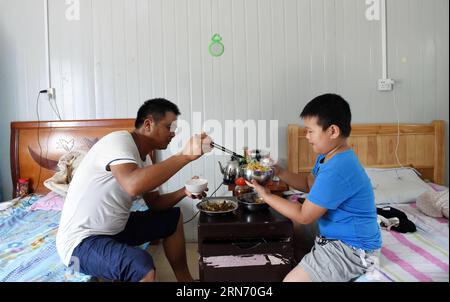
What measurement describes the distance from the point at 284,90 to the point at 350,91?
0.40 m

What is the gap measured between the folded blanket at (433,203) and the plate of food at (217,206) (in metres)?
0.64

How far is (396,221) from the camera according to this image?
3.38 feet

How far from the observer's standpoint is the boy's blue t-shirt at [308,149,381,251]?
79 cm

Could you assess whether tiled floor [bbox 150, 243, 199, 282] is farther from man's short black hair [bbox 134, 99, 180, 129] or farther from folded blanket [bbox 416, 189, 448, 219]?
folded blanket [bbox 416, 189, 448, 219]

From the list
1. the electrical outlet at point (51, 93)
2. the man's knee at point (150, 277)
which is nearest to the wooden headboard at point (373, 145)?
the man's knee at point (150, 277)

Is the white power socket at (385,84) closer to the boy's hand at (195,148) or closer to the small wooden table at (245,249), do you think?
the small wooden table at (245,249)

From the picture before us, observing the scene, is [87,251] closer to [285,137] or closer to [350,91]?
[285,137]

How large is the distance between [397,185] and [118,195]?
46.9 inches

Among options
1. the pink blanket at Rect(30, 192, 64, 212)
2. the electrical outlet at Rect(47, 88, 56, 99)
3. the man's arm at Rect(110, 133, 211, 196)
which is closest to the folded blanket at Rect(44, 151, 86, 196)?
the pink blanket at Rect(30, 192, 64, 212)

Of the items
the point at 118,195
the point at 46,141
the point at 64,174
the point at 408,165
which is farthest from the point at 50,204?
the point at 408,165

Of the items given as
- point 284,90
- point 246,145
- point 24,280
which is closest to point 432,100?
point 284,90

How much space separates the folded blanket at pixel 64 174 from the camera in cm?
157

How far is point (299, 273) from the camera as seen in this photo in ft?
2.66

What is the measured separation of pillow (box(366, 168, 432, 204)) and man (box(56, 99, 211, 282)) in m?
0.82
